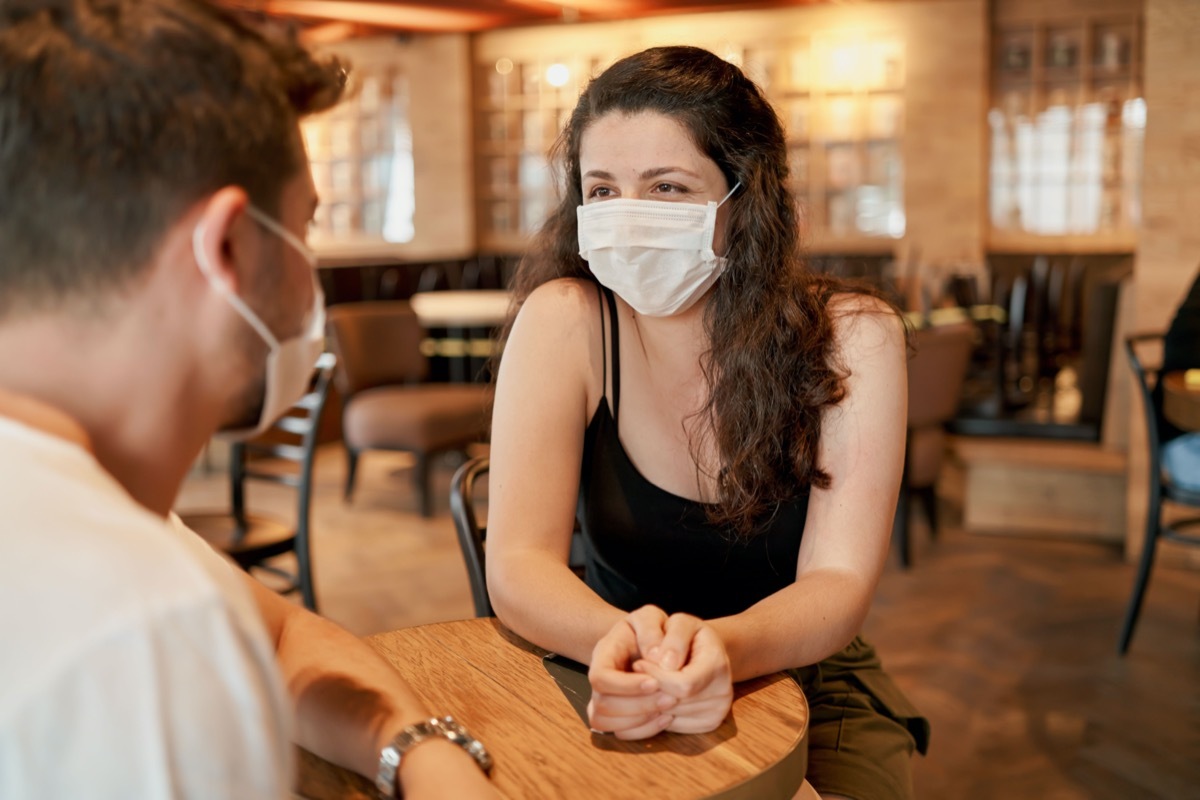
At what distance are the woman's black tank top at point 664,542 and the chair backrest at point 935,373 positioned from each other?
2959 mm

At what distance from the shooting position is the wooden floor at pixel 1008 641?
8.91 feet

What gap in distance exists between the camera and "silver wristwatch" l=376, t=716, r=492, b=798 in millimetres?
936

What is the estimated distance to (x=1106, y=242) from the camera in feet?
31.7

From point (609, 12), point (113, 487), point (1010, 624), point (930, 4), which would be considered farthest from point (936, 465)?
point (609, 12)

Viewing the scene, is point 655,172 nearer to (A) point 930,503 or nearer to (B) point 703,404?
(B) point 703,404

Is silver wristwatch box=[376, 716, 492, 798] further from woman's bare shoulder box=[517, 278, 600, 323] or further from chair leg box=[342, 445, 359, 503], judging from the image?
chair leg box=[342, 445, 359, 503]

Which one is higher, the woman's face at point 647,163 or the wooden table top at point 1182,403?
the woman's face at point 647,163

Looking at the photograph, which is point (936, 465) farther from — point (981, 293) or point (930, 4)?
point (930, 4)

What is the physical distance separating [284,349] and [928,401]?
3866mm

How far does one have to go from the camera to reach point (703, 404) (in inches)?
63.0

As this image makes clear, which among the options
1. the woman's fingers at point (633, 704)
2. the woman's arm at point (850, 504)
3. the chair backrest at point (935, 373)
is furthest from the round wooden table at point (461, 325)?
the woman's fingers at point (633, 704)

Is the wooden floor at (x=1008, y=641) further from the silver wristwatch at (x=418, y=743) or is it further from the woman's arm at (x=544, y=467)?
the silver wristwatch at (x=418, y=743)

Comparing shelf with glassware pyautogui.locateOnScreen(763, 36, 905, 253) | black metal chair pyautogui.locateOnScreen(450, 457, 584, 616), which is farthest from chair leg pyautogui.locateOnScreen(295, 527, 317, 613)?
shelf with glassware pyautogui.locateOnScreen(763, 36, 905, 253)

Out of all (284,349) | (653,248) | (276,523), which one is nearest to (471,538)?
(653,248)
